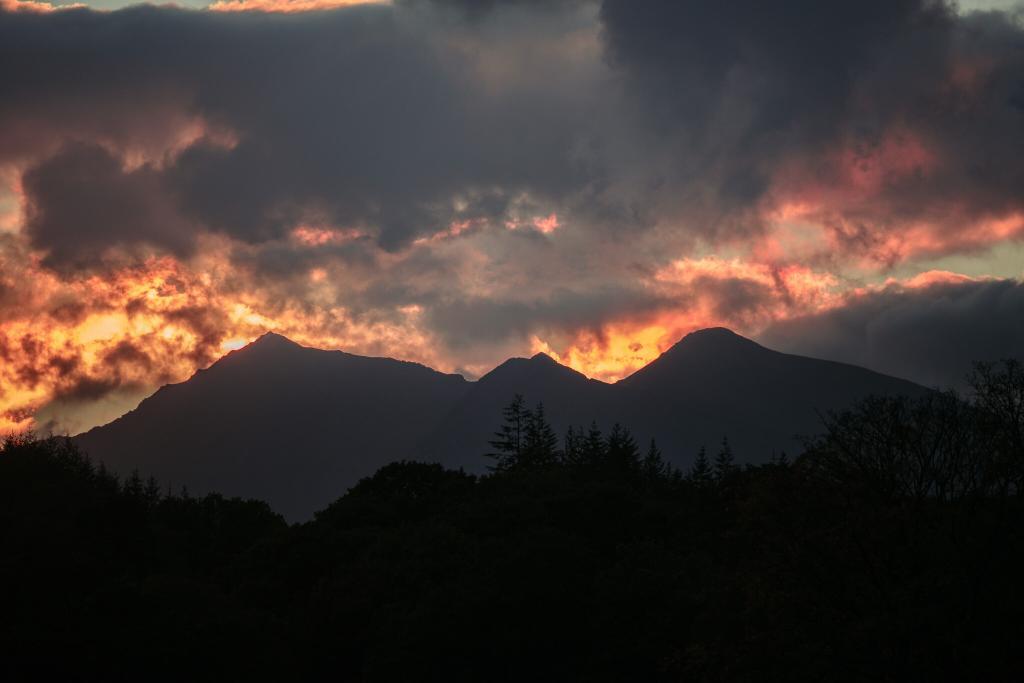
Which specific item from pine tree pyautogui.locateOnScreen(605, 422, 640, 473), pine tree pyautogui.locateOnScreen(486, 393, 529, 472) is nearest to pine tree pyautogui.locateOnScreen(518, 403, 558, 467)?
pine tree pyautogui.locateOnScreen(486, 393, 529, 472)

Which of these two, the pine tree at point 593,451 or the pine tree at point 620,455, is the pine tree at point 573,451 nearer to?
the pine tree at point 593,451

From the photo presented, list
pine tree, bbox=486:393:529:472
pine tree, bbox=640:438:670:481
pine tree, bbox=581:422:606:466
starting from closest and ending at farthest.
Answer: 1. pine tree, bbox=581:422:606:466
2. pine tree, bbox=640:438:670:481
3. pine tree, bbox=486:393:529:472

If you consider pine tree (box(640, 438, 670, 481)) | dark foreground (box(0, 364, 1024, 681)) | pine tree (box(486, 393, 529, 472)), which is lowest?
dark foreground (box(0, 364, 1024, 681))

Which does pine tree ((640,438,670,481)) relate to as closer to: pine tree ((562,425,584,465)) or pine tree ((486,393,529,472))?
pine tree ((562,425,584,465))

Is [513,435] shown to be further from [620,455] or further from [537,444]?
[620,455]

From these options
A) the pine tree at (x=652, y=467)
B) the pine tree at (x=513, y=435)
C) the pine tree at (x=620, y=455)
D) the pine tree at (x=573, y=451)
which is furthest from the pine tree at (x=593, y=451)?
the pine tree at (x=513, y=435)

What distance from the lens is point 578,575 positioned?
6775 cm

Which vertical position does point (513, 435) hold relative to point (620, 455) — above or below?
above

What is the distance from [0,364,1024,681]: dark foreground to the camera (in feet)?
126

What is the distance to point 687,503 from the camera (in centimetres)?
10362

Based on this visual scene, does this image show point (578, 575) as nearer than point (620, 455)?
Yes

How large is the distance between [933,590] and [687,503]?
6709 cm

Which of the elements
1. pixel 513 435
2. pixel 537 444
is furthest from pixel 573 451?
pixel 513 435

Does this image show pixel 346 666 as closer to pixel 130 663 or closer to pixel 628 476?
pixel 130 663
